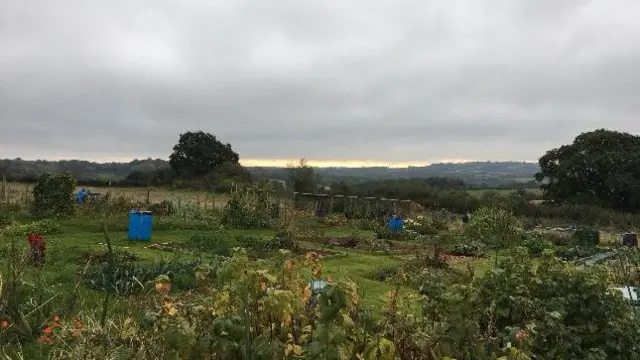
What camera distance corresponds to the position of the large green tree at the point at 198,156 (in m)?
44.3

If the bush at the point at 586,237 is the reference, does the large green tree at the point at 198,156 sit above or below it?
above

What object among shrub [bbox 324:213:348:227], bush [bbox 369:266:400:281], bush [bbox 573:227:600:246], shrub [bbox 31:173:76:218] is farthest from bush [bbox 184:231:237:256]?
bush [bbox 573:227:600:246]

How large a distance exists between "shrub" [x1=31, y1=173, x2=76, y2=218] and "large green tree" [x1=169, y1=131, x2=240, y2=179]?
85.0 ft

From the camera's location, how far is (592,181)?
118 feet

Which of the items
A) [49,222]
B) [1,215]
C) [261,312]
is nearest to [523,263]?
[261,312]

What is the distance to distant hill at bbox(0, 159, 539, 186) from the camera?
119 ft

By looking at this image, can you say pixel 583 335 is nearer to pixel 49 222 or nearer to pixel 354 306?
pixel 354 306

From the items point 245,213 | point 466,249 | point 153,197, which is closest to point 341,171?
point 153,197

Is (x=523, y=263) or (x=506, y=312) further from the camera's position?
(x=523, y=263)

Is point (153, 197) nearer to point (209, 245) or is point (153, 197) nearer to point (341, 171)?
point (209, 245)

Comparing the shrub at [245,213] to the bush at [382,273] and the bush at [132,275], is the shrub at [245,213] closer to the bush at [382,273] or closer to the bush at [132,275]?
the bush at [382,273]

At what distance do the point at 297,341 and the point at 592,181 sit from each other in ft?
122

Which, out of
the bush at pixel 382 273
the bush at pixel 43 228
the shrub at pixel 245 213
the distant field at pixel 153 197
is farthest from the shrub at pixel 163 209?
the bush at pixel 382 273

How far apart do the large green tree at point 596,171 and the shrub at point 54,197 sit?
28710 millimetres
